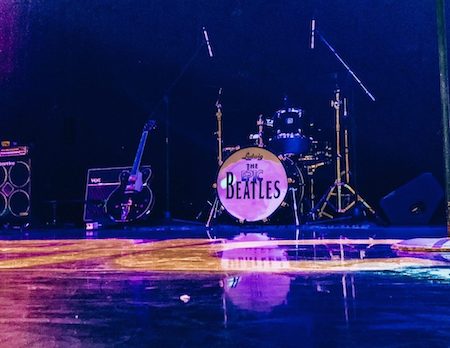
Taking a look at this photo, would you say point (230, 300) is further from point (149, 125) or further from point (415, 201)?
point (149, 125)

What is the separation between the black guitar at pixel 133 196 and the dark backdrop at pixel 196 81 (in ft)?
1.91

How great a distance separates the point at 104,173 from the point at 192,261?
5.89 meters

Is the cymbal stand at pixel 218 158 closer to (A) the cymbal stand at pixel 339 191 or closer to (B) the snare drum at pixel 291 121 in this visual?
(B) the snare drum at pixel 291 121

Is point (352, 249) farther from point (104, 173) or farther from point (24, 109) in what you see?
point (24, 109)

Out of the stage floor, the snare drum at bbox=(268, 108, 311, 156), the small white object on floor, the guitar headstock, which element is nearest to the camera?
the stage floor

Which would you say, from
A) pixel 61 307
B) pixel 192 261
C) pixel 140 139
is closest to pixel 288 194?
pixel 140 139

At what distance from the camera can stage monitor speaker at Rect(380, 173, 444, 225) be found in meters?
6.75

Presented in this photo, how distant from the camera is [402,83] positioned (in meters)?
7.75

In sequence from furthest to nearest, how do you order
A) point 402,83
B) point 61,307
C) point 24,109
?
point 24,109
point 402,83
point 61,307

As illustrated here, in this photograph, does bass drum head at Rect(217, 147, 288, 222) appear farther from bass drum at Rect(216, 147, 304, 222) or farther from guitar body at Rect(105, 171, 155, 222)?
guitar body at Rect(105, 171, 155, 222)

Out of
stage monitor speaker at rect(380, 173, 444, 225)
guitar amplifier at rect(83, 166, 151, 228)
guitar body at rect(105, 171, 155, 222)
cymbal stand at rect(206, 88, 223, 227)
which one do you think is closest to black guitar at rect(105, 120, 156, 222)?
guitar body at rect(105, 171, 155, 222)

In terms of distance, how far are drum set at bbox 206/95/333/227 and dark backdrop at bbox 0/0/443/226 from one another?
0.72 m

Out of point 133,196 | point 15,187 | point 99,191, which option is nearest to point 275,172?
point 133,196

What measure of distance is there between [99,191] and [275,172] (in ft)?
10.8
